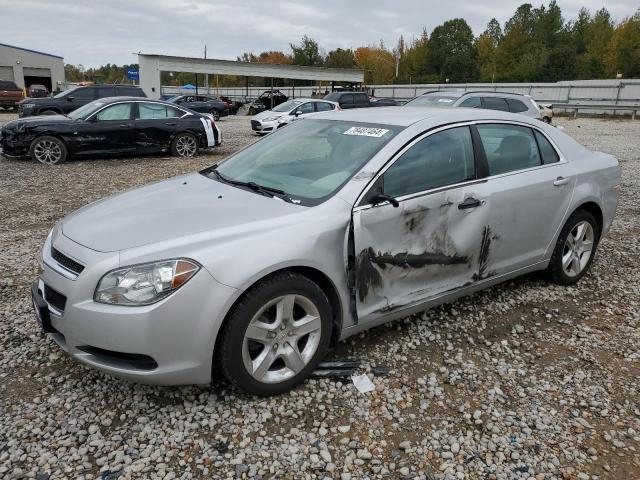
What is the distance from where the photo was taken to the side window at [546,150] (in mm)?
4152

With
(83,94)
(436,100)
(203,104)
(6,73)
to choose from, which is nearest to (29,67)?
(6,73)

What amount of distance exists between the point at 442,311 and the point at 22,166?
9761 mm

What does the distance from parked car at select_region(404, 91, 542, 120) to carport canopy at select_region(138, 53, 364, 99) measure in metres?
24.2

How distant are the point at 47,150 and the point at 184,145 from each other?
3.04 metres

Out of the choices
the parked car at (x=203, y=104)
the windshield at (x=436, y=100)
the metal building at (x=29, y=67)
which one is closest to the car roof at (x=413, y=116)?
the windshield at (x=436, y=100)

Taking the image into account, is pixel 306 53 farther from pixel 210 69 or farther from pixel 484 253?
pixel 484 253

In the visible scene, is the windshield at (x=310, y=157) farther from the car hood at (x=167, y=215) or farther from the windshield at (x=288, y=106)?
the windshield at (x=288, y=106)

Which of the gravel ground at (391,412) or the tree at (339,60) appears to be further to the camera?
the tree at (339,60)

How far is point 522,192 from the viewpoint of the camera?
379 centimetres

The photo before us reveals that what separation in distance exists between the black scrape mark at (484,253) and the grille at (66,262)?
2614 millimetres

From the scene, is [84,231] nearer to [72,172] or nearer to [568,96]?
[72,172]

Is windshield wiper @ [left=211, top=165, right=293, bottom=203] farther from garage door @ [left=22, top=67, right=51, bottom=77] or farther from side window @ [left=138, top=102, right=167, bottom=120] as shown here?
garage door @ [left=22, top=67, right=51, bottom=77]

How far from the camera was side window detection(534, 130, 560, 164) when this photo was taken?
4152 millimetres

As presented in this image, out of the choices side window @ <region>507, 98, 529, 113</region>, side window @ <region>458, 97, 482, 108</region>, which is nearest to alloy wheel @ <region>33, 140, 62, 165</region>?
side window @ <region>458, 97, 482, 108</region>
